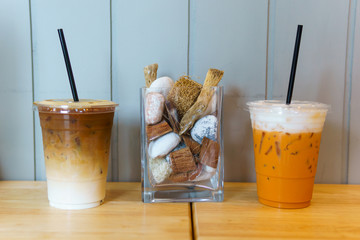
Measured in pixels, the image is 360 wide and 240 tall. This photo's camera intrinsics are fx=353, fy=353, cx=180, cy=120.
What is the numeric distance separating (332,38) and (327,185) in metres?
0.39

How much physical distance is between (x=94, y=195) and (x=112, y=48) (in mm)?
396

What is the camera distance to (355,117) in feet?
3.12

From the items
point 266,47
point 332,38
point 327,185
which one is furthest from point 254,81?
point 327,185

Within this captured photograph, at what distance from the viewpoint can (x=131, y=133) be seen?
957mm

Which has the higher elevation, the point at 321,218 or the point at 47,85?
the point at 47,85

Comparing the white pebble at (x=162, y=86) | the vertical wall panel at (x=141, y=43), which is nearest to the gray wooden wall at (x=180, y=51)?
the vertical wall panel at (x=141, y=43)

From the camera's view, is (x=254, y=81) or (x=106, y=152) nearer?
(x=106, y=152)

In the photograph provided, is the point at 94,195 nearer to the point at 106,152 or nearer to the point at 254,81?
the point at 106,152

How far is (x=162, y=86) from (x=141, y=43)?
A: 0.21 meters

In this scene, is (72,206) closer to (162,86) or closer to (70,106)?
(70,106)

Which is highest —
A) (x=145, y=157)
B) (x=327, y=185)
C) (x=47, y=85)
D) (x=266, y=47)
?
(x=266, y=47)

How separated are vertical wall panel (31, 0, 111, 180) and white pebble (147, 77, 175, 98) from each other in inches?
8.2

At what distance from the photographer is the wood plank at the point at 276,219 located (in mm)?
620

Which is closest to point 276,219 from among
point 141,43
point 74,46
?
point 141,43
